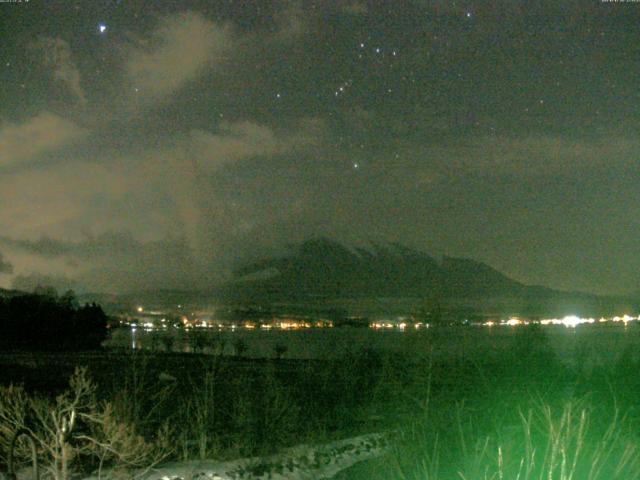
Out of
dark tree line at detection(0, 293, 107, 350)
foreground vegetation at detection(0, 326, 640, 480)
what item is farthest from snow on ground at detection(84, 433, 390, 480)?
dark tree line at detection(0, 293, 107, 350)

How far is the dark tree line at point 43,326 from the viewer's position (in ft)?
209

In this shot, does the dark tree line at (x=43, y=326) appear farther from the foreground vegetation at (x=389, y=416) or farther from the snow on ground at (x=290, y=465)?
the snow on ground at (x=290, y=465)

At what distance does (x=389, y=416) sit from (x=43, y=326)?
2090 inches

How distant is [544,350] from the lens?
22.2 metres

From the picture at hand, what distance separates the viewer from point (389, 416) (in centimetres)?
1809

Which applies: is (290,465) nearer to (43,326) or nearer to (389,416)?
(389,416)

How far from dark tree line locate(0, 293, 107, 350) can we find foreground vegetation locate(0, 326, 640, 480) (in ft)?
124

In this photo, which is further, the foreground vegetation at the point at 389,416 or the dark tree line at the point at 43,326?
the dark tree line at the point at 43,326

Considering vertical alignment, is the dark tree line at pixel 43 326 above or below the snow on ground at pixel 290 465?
above

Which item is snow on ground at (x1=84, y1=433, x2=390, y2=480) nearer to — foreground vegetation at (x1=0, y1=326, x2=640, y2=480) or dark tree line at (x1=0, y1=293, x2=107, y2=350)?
foreground vegetation at (x1=0, y1=326, x2=640, y2=480)

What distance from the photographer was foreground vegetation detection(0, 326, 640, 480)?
819 centimetres

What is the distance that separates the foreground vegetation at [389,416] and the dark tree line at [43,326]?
3792cm

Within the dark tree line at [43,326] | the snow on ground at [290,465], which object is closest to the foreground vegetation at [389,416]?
the snow on ground at [290,465]

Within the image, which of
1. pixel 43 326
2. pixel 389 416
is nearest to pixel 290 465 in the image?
pixel 389 416
